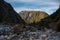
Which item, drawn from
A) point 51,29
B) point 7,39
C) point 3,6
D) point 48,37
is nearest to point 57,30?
point 51,29

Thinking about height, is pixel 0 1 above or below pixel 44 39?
above

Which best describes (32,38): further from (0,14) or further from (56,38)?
(0,14)

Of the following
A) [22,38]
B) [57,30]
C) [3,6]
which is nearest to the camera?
[22,38]

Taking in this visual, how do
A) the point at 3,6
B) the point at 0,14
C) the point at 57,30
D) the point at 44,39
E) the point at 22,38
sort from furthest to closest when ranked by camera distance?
the point at 3,6 → the point at 0,14 → the point at 57,30 → the point at 22,38 → the point at 44,39

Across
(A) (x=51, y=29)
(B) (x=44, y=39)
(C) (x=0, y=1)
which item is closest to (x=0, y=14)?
(C) (x=0, y=1)

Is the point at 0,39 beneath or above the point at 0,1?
beneath

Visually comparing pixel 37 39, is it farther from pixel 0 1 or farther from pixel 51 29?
pixel 0 1

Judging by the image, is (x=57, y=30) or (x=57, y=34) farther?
(x=57, y=30)

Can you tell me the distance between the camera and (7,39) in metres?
18.7

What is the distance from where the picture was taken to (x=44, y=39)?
17016 millimetres

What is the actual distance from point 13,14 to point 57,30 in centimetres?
3824

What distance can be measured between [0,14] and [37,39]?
36.0 meters

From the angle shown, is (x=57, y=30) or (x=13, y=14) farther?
(x=13, y=14)

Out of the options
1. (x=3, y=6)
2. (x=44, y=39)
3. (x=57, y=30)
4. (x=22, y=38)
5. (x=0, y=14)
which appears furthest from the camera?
(x=3, y=6)
